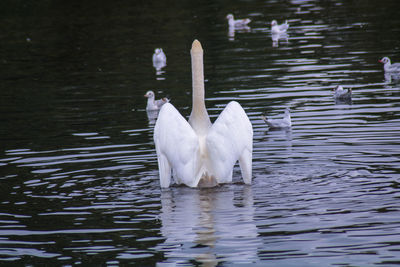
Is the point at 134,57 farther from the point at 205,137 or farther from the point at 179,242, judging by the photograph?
the point at 179,242

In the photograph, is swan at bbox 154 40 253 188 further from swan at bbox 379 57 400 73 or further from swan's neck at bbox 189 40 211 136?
swan at bbox 379 57 400 73

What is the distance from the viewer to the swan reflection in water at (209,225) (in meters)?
7.96

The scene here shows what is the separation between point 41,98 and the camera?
19.8m

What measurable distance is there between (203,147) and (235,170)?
1670mm

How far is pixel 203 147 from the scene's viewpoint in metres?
10.5

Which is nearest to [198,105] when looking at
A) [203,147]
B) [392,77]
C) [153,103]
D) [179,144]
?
[203,147]

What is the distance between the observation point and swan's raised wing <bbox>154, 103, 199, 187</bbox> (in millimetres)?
10344

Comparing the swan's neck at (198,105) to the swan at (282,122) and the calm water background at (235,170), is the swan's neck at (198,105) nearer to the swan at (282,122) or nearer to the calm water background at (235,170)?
the calm water background at (235,170)

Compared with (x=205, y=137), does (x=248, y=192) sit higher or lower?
lower

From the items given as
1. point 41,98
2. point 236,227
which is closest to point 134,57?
point 41,98

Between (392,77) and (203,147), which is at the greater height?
(392,77)

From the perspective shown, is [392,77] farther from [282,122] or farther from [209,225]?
[209,225]

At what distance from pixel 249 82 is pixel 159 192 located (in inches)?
381

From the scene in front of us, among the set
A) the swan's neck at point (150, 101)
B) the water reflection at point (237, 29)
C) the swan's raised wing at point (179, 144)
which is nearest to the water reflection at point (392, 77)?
the swan's neck at point (150, 101)
